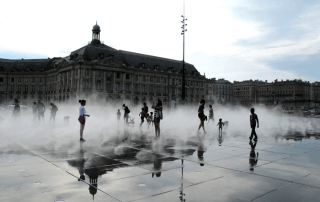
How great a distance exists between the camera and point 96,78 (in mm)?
67188

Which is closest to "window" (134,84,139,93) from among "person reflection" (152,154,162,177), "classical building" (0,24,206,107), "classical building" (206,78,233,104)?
"classical building" (0,24,206,107)

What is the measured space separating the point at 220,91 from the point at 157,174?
11816 centimetres

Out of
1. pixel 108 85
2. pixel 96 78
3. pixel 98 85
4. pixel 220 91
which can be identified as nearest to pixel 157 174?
pixel 96 78

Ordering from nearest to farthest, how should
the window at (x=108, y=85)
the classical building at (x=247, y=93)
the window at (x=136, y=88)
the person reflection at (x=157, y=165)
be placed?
the person reflection at (x=157, y=165)
the window at (x=108, y=85)
the window at (x=136, y=88)
the classical building at (x=247, y=93)

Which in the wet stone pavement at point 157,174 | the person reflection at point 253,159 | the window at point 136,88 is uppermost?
the window at point 136,88

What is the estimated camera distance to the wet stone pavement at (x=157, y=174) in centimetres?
408

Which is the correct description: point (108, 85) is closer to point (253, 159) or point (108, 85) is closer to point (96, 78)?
point (96, 78)

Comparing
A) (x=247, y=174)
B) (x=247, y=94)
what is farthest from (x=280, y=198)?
(x=247, y=94)

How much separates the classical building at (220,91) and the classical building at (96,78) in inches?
751

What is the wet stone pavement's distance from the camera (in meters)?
4.08

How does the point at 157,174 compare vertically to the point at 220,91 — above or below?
below

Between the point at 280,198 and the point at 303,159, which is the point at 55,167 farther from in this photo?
the point at 303,159

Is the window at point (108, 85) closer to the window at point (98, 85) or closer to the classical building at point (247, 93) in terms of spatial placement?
the window at point (98, 85)

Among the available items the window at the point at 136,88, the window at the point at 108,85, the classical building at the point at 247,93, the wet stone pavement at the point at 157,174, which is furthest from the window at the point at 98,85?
the classical building at the point at 247,93
